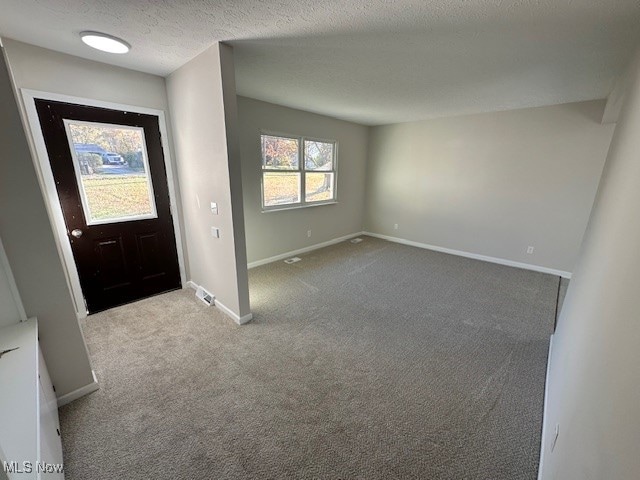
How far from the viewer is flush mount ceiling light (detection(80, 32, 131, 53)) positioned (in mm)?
1845

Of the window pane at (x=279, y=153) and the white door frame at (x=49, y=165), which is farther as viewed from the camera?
the window pane at (x=279, y=153)

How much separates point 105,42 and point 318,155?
10.5 ft

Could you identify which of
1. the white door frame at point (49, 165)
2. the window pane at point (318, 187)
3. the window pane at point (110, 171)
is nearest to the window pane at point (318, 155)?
the window pane at point (318, 187)

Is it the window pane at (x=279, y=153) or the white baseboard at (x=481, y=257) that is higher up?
the window pane at (x=279, y=153)

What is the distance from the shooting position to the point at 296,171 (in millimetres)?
4359

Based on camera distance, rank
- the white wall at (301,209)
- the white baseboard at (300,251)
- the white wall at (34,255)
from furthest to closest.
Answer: the white baseboard at (300,251) → the white wall at (301,209) → the white wall at (34,255)

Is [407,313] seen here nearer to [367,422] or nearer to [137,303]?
[367,422]

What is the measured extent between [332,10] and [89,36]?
1769 mm

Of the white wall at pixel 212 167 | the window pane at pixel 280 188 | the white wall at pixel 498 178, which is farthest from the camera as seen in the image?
the window pane at pixel 280 188

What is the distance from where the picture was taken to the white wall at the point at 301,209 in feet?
12.1

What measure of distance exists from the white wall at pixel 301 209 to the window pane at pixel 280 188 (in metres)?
0.16

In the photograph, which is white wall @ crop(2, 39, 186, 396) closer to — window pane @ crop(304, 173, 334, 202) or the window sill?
the window sill

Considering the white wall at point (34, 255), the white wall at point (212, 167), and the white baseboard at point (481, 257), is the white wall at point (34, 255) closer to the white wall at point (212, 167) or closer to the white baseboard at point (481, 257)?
the white wall at point (212, 167)

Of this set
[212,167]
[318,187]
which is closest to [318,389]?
[212,167]
